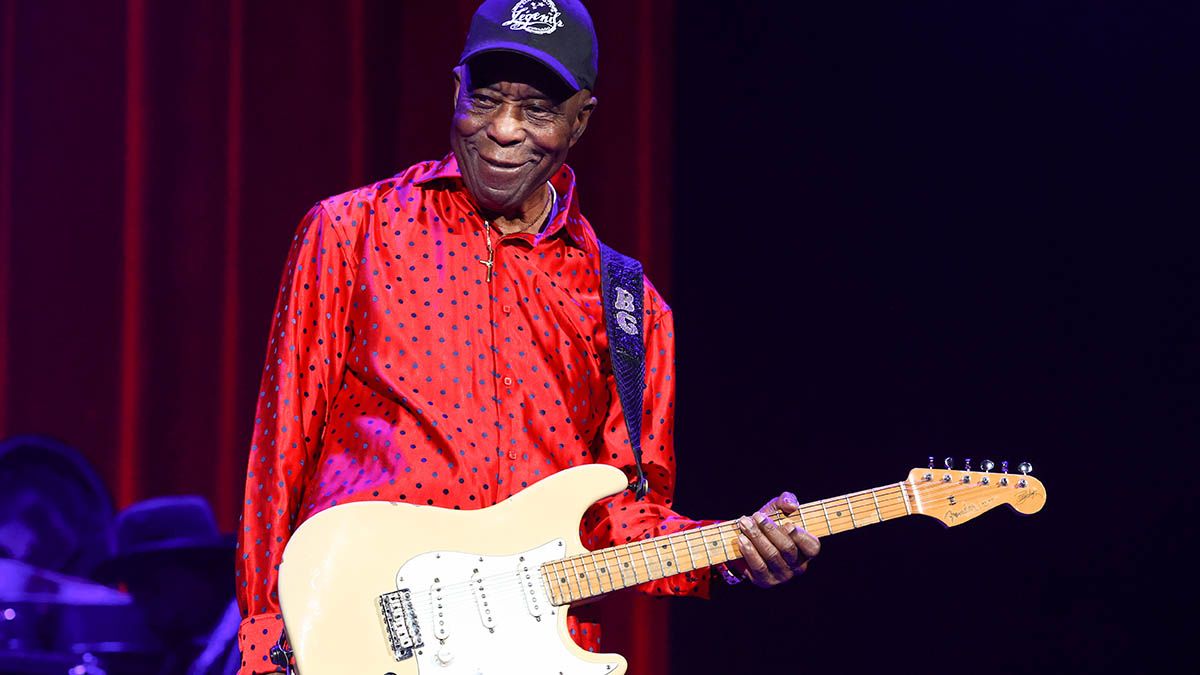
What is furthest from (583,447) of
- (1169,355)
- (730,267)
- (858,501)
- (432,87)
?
(432,87)

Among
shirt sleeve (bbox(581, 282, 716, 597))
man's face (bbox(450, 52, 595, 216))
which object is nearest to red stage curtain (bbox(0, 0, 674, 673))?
shirt sleeve (bbox(581, 282, 716, 597))

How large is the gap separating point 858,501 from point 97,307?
11.2 ft

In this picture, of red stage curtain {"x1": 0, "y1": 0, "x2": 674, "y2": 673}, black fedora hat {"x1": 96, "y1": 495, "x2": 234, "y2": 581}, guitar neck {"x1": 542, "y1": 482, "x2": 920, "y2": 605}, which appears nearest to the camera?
guitar neck {"x1": 542, "y1": 482, "x2": 920, "y2": 605}

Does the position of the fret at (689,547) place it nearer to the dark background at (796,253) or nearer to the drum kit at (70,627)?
the dark background at (796,253)

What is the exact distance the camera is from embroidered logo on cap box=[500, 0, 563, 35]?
2508mm

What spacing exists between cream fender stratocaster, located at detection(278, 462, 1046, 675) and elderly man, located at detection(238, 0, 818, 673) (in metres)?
0.09

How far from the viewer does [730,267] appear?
4539mm

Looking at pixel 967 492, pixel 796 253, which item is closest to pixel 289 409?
pixel 967 492

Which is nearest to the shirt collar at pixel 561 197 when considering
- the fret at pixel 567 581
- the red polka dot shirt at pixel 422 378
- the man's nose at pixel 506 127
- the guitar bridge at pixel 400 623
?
the red polka dot shirt at pixel 422 378

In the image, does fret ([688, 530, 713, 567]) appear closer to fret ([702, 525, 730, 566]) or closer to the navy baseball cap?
fret ([702, 525, 730, 566])

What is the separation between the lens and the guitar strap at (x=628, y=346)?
269cm

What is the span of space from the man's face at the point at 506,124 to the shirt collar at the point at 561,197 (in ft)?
0.15

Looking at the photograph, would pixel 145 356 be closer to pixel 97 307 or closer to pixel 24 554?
pixel 97 307

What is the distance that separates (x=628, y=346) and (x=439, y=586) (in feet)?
2.23
